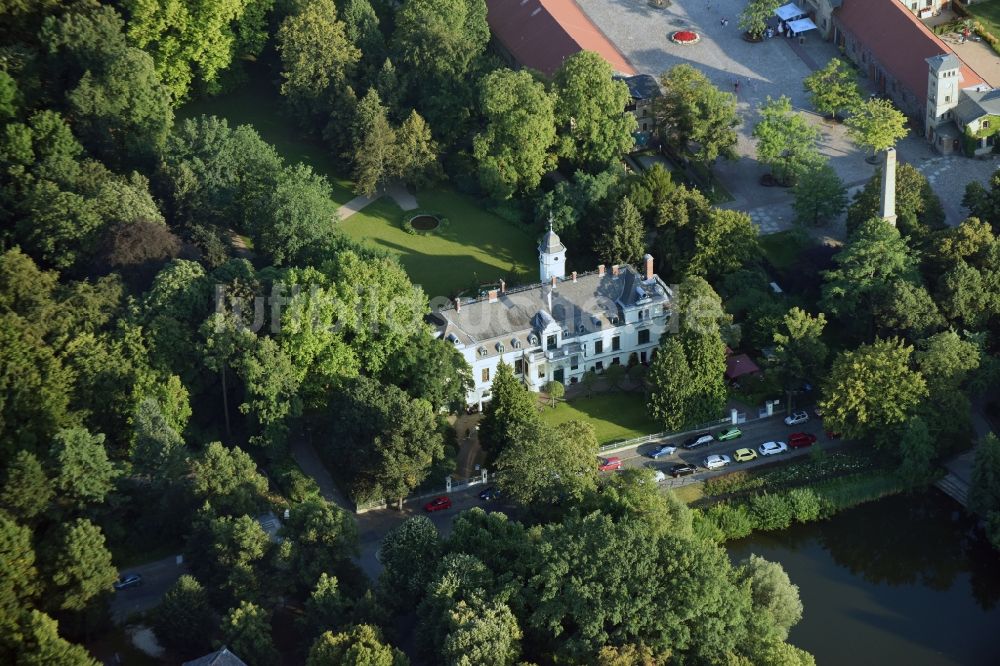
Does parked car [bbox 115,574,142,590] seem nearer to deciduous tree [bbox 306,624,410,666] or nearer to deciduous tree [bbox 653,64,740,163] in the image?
deciduous tree [bbox 306,624,410,666]

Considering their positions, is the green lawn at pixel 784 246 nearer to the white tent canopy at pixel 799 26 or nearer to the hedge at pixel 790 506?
the hedge at pixel 790 506

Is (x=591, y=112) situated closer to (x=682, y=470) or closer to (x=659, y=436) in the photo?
(x=659, y=436)

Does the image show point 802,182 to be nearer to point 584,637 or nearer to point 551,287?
point 551,287

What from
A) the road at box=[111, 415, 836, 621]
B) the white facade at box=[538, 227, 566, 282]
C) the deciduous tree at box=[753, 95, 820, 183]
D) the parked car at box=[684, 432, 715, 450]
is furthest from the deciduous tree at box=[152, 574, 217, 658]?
the deciduous tree at box=[753, 95, 820, 183]

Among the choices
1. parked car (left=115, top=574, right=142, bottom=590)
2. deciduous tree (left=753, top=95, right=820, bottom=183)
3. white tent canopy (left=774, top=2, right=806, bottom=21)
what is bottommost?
parked car (left=115, top=574, right=142, bottom=590)

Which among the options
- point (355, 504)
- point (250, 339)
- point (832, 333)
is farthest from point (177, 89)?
point (832, 333)

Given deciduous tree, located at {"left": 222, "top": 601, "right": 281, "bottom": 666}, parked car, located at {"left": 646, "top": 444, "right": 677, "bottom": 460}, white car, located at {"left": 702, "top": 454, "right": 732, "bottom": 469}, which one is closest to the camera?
deciduous tree, located at {"left": 222, "top": 601, "right": 281, "bottom": 666}
